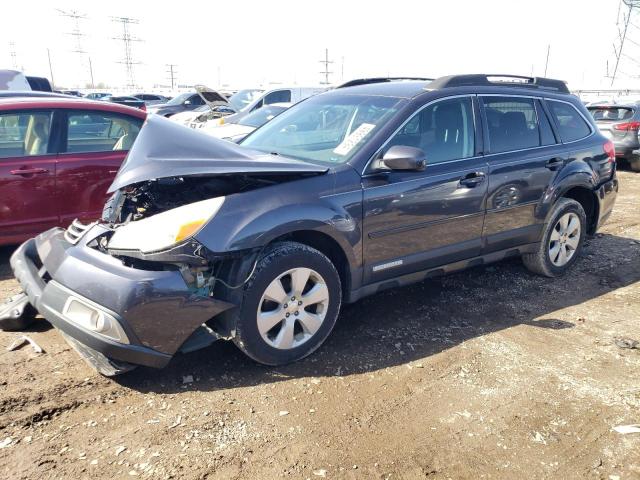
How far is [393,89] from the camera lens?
421cm

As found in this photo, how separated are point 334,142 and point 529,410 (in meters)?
2.18

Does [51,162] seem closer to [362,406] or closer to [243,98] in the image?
[362,406]

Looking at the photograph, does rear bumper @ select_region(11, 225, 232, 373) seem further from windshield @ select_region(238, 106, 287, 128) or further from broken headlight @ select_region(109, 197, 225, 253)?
windshield @ select_region(238, 106, 287, 128)

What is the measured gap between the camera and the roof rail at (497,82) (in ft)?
13.6

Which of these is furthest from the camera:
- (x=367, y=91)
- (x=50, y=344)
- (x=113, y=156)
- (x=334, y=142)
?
(x=113, y=156)

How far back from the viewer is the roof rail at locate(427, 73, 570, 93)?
4.16m

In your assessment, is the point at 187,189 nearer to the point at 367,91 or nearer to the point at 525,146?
the point at 367,91

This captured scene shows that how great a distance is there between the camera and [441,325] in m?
4.07

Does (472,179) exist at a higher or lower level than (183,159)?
lower

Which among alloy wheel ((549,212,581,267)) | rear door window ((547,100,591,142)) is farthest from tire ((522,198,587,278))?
rear door window ((547,100,591,142))

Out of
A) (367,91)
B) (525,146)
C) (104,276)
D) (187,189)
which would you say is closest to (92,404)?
(104,276)

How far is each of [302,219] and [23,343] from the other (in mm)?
2042

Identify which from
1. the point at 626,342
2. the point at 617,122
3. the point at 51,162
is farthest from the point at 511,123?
the point at 617,122

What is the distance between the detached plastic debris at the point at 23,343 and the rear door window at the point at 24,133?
2.21 meters
